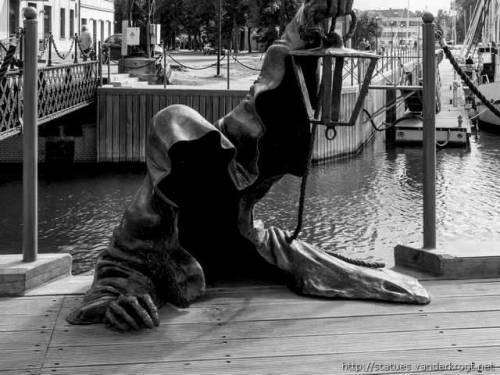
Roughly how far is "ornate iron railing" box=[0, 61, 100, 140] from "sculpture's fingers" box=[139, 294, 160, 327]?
9.38 meters

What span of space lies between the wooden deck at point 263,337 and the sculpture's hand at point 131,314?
5 centimetres

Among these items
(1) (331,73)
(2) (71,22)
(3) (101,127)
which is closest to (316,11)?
(1) (331,73)

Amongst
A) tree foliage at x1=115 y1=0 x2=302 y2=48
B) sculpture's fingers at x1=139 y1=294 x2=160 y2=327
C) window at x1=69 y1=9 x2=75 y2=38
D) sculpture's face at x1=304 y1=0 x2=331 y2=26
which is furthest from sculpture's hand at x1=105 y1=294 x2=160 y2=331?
window at x1=69 y1=9 x2=75 y2=38

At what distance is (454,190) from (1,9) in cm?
2448

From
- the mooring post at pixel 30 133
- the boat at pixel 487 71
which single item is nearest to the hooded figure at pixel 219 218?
the mooring post at pixel 30 133

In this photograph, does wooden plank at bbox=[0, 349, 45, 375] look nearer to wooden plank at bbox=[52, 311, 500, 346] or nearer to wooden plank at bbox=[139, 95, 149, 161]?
wooden plank at bbox=[52, 311, 500, 346]

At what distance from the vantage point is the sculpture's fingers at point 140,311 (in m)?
4.46

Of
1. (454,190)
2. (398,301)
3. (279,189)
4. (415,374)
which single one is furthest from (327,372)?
(454,190)

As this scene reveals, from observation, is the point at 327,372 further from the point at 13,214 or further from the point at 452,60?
the point at 13,214

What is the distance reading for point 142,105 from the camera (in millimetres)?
26750

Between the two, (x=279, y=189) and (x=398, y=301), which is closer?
(x=398, y=301)

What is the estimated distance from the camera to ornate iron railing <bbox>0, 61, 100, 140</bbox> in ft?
50.5

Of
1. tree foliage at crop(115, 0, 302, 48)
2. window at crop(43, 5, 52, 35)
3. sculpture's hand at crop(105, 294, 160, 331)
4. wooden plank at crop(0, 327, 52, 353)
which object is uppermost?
tree foliage at crop(115, 0, 302, 48)

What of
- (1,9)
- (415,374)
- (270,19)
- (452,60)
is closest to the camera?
(415,374)
